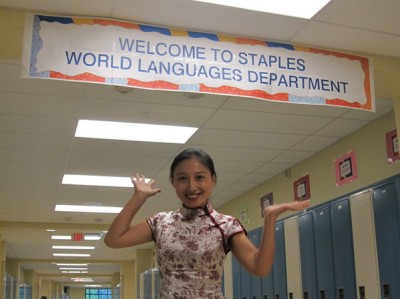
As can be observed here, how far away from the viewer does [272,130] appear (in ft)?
19.1

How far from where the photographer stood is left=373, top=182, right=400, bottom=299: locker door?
4684mm

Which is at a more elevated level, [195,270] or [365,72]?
[365,72]

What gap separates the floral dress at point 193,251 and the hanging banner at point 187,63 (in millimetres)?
1722

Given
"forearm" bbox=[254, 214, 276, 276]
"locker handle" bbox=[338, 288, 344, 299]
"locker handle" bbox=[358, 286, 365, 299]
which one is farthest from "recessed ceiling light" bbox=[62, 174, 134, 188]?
"forearm" bbox=[254, 214, 276, 276]

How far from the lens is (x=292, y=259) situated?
666cm

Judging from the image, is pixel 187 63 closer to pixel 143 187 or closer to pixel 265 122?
pixel 143 187

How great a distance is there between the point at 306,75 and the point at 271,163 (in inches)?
144

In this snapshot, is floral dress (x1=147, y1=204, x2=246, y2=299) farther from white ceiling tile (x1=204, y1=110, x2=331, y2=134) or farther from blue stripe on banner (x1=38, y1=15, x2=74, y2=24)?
white ceiling tile (x1=204, y1=110, x2=331, y2=134)

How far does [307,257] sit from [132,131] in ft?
8.22

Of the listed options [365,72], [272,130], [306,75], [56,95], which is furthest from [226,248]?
[272,130]

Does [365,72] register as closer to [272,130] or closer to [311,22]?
[311,22]

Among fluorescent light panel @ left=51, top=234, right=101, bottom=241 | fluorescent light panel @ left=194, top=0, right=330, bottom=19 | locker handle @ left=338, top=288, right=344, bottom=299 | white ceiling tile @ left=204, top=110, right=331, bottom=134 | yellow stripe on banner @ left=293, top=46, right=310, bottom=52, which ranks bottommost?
locker handle @ left=338, top=288, right=344, bottom=299

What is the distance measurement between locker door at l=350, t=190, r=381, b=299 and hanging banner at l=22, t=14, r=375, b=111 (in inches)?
68.7

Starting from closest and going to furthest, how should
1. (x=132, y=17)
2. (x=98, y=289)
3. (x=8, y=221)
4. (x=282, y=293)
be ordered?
(x=132, y=17) → (x=282, y=293) → (x=8, y=221) → (x=98, y=289)
